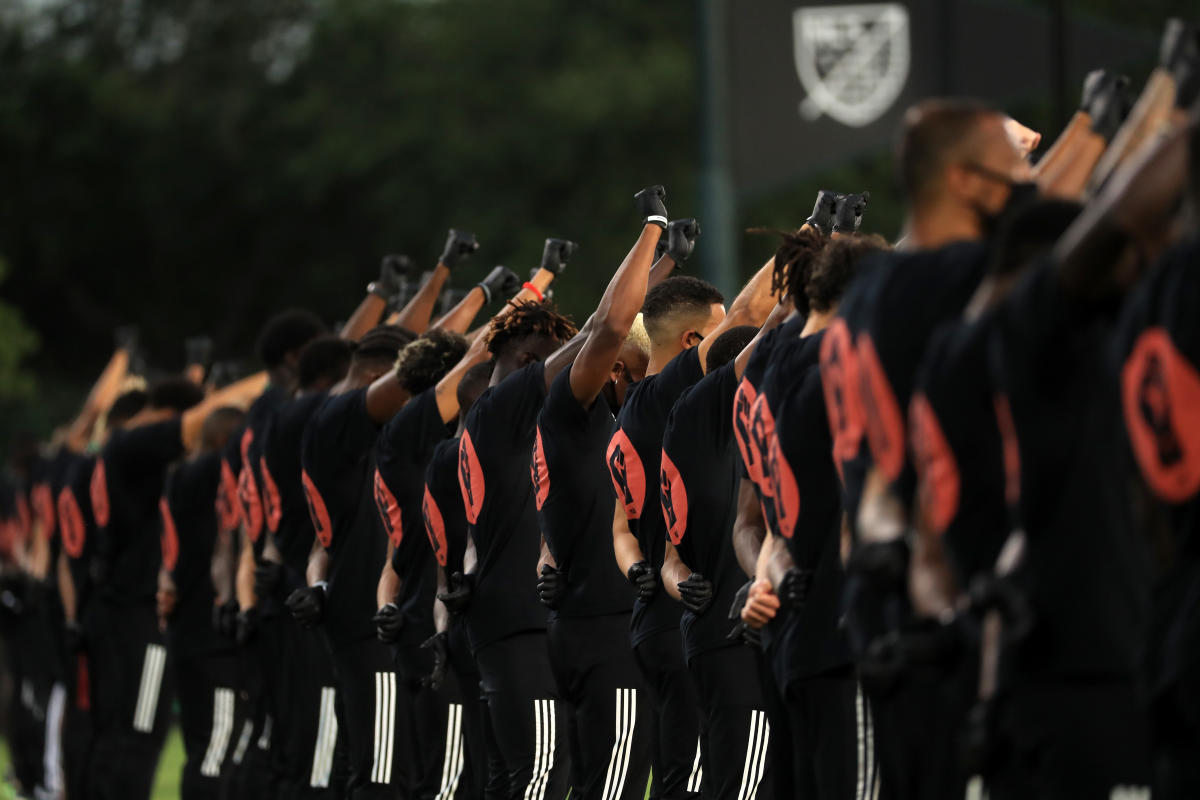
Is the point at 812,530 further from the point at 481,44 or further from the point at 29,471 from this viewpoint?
the point at 481,44

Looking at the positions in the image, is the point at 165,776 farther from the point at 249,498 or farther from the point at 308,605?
the point at 308,605

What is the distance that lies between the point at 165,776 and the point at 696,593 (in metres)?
10.6

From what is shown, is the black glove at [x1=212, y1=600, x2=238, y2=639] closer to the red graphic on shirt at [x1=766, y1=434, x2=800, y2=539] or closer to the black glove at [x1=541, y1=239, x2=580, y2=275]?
the black glove at [x1=541, y1=239, x2=580, y2=275]

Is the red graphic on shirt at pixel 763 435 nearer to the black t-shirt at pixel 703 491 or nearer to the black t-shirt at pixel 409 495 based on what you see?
the black t-shirt at pixel 703 491

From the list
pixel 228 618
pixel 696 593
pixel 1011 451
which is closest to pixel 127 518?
pixel 228 618

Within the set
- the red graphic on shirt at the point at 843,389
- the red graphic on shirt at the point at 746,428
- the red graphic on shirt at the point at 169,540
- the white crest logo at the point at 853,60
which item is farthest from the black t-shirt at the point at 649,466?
the white crest logo at the point at 853,60

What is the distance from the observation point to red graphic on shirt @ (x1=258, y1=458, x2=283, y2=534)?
10.0m

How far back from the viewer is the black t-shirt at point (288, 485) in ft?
32.4

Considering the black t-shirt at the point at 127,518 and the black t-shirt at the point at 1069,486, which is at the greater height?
the black t-shirt at the point at 1069,486

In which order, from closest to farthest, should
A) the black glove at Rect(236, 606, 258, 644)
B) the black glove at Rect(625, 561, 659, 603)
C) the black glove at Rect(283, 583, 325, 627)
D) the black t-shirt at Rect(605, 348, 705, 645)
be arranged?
the black glove at Rect(625, 561, 659, 603) < the black t-shirt at Rect(605, 348, 705, 645) < the black glove at Rect(283, 583, 325, 627) < the black glove at Rect(236, 606, 258, 644)

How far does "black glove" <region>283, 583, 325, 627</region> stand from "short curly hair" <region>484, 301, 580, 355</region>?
5.49 ft

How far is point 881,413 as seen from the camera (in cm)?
461

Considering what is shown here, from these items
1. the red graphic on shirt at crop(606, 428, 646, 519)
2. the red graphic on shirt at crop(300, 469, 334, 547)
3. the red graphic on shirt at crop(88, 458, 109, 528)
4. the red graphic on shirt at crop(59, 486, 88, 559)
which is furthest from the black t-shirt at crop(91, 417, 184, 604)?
the red graphic on shirt at crop(606, 428, 646, 519)

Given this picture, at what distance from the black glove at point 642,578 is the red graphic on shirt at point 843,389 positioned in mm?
2486
